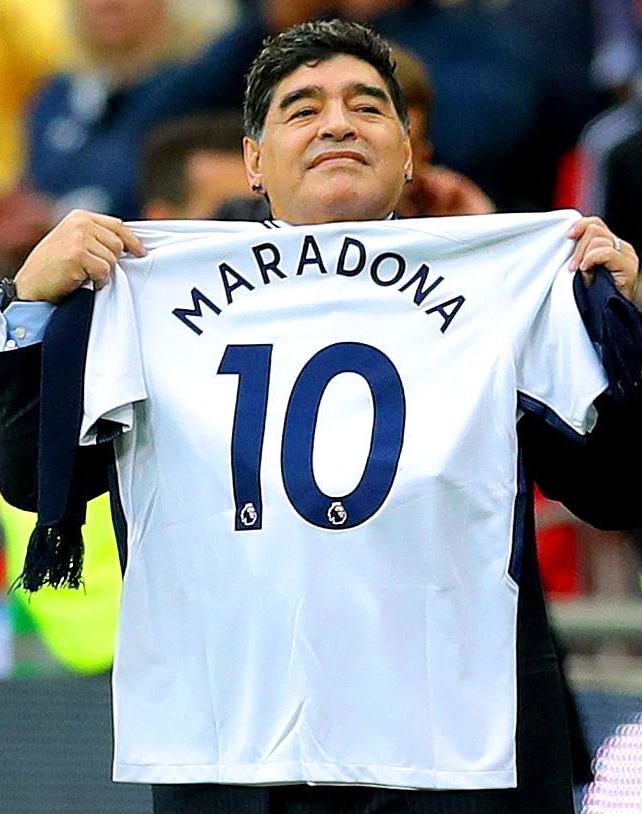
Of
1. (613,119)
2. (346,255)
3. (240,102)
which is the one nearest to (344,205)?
(346,255)

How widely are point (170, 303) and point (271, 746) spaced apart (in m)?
0.61

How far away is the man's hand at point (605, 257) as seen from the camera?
2512mm

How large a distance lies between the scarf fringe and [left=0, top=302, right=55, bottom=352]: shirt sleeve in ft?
0.81

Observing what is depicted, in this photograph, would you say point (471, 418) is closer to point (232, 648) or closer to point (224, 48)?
point (232, 648)

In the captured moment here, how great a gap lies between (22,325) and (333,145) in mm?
468

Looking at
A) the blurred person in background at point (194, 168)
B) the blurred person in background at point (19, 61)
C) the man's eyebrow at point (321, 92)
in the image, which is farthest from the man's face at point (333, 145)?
the blurred person in background at point (19, 61)

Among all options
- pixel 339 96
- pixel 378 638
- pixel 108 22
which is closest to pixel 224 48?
pixel 108 22

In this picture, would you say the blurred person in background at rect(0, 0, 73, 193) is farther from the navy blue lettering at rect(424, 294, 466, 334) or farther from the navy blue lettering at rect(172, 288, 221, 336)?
the navy blue lettering at rect(424, 294, 466, 334)

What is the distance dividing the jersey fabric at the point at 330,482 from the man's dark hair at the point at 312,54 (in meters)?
0.18

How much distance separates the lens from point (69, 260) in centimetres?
253

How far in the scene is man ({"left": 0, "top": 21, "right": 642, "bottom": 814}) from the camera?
2400mm

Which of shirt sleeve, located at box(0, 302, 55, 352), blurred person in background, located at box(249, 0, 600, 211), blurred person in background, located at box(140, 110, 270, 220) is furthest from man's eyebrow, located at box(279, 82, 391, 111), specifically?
blurred person in background, located at box(249, 0, 600, 211)

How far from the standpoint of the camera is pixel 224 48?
20.9 feet

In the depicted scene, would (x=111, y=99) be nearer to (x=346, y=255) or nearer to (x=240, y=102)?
(x=240, y=102)
